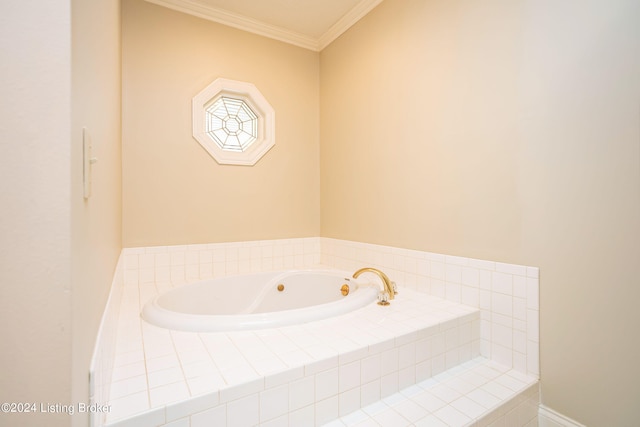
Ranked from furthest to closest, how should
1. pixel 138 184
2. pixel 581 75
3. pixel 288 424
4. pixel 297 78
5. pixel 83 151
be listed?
A: pixel 297 78, pixel 138 184, pixel 581 75, pixel 288 424, pixel 83 151

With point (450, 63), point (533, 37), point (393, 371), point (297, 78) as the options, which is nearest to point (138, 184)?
point (297, 78)

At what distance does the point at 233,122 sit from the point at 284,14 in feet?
3.30

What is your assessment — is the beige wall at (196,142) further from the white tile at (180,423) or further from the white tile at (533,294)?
the white tile at (533,294)

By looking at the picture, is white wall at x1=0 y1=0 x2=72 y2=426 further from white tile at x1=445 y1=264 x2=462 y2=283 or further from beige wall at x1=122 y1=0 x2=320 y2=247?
beige wall at x1=122 y1=0 x2=320 y2=247

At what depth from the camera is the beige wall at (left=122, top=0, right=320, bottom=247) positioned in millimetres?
2191

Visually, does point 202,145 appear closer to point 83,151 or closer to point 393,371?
point 83,151

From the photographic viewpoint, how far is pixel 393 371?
1314 mm

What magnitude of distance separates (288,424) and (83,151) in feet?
3.51

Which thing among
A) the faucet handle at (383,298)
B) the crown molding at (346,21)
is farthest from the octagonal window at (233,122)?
the faucet handle at (383,298)

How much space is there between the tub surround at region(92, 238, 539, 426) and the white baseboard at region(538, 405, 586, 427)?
0.07 meters

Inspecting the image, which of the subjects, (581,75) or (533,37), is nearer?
(581,75)

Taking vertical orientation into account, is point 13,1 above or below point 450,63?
below

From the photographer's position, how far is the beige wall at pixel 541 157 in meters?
1.19

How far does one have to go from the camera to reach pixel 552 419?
1.38 m
